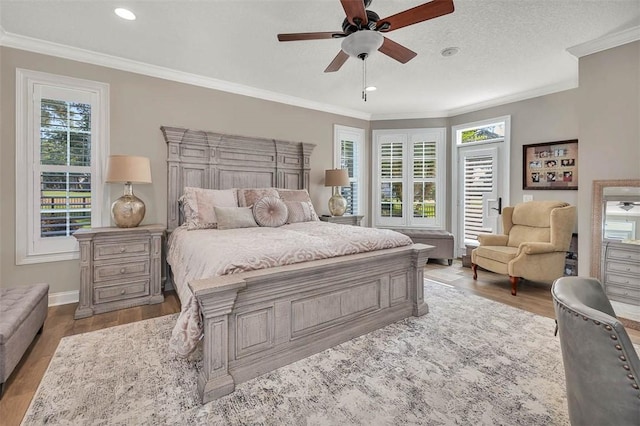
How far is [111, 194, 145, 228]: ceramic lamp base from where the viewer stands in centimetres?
311

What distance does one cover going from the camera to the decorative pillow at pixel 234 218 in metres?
3.18

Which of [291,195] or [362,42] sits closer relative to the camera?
[362,42]

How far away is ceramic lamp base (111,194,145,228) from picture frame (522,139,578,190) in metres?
5.30

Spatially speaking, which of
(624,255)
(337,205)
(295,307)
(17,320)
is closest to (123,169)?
(17,320)

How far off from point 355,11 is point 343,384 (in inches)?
92.6

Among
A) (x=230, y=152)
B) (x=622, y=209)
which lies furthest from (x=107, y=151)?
(x=622, y=209)

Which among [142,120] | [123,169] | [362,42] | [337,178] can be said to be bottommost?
[123,169]

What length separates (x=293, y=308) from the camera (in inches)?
80.9

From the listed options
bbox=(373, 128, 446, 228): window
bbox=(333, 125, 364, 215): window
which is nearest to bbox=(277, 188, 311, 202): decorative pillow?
bbox=(333, 125, 364, 215): window

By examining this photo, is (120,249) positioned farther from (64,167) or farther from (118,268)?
(64,167)

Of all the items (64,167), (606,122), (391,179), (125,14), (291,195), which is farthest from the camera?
(391,179)

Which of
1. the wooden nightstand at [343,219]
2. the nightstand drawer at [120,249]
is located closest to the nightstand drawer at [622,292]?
the wooden nightstand at [343,219]

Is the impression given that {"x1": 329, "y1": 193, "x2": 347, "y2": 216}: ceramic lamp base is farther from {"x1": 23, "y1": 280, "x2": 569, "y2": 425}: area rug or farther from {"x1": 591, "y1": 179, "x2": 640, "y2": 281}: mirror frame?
{"x1": 591, "y1": 179, "x2": 640, "y2": 281}: mirror frame

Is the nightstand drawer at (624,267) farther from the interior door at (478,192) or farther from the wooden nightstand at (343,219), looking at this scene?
the wooden nightstand at (343,219)
